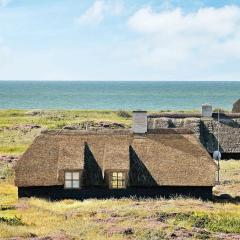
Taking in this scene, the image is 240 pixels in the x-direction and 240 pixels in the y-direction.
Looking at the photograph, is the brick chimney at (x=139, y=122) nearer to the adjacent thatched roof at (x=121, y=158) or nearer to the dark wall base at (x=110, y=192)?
the adjacent thatched roof at (x=121, y=158)

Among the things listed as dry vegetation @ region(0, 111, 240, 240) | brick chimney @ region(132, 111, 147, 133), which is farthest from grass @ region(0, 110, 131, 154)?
dry vegetation @ region(0, 111, 240, 240)

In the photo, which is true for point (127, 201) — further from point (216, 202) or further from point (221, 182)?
point (221, 182)

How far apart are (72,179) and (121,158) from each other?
3.26 metres

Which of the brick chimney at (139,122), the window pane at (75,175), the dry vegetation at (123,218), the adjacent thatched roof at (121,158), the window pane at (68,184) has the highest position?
the brick chimney at (139,122)

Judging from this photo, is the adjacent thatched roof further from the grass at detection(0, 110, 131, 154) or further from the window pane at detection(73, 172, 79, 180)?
the grass at detection(0, 110, 131, 154)

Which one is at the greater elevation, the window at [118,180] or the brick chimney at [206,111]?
the brick chimney at [206,111]

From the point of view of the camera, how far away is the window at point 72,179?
1299 inches

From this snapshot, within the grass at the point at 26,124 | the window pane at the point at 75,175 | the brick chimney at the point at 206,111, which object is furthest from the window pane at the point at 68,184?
the brick chimney at the point at 206,111

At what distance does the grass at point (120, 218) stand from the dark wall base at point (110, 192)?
28.1 inches

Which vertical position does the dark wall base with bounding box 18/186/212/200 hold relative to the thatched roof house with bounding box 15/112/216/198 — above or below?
→ below

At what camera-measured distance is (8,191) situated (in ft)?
122

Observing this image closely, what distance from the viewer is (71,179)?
33.1 metres


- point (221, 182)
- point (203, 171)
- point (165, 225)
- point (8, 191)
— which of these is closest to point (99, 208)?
point (165, 225)

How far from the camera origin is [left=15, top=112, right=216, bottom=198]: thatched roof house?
3309 centimetres
